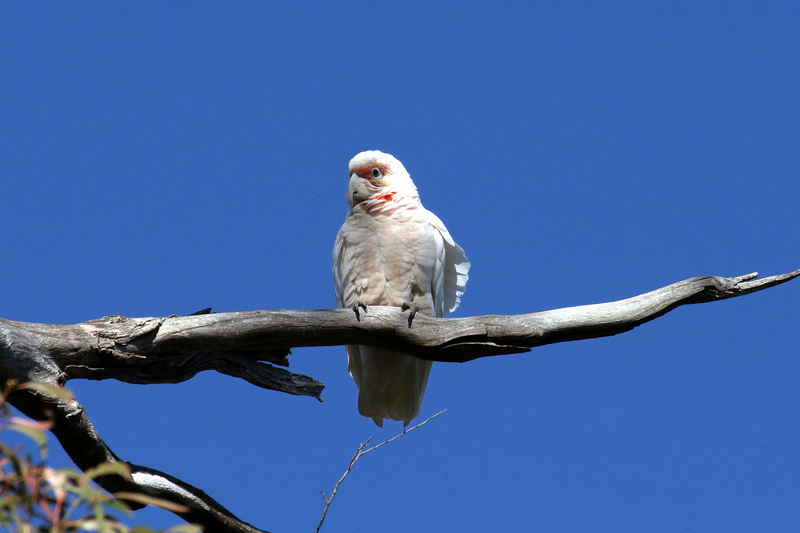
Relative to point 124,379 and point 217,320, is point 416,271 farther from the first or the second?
point 124,379

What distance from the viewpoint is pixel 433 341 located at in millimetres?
3170

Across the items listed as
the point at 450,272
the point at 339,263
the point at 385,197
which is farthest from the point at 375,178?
the point at 450,272

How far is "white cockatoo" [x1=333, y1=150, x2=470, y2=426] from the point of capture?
3.77m

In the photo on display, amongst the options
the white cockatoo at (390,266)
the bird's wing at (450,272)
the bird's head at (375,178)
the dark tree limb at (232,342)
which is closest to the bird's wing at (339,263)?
the white cockatoo at (390,266)

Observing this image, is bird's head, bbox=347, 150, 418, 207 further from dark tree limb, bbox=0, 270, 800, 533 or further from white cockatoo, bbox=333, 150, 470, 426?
dark tree limb, bbox=0, 270, 800, 533

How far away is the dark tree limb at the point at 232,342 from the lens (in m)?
2.89

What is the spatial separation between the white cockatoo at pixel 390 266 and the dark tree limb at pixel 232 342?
1.60ft

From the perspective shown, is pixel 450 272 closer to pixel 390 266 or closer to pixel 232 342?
pixel 390 266

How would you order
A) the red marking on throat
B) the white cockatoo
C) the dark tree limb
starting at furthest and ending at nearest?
the red marking on throat
the white cockatoo
the dark tree limb

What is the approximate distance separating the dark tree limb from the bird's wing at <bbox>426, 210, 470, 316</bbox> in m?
0.80

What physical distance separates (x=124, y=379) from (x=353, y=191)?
169 cm

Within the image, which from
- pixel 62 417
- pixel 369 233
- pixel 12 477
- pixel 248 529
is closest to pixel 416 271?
pixel 369 233

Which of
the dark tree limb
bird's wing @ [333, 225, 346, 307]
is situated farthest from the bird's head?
the dark tree limb

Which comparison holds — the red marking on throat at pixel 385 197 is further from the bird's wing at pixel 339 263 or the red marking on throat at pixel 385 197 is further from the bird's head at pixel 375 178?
the bird's wing at pixel 339 263
